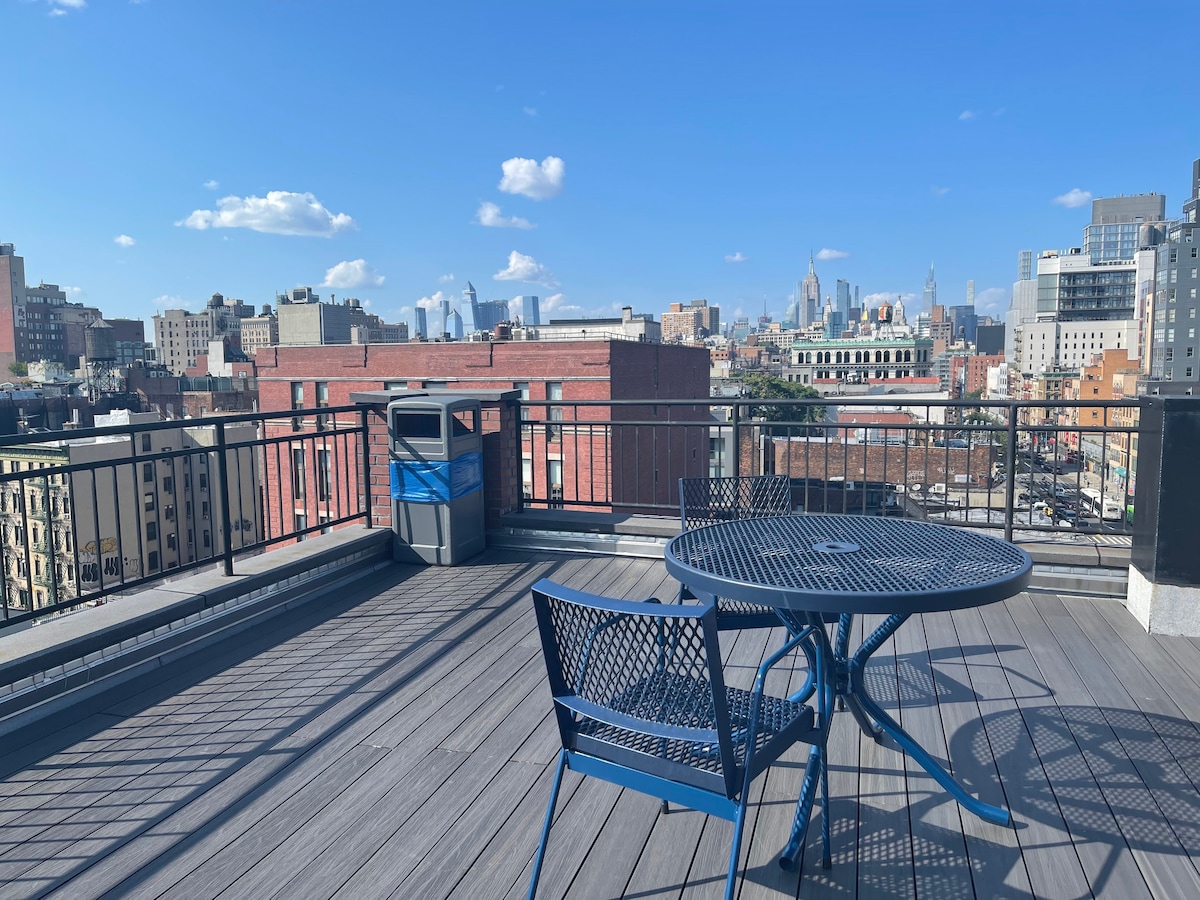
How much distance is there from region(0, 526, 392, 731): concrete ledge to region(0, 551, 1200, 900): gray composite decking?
0.12 m

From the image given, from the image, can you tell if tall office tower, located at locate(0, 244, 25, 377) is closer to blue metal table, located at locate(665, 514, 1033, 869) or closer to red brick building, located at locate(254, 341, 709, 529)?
red brick building, located at locate(254, 341, 709, 529)

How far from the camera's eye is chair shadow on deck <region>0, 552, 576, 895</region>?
2158mm

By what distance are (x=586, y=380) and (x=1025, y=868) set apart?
3366 centimetres

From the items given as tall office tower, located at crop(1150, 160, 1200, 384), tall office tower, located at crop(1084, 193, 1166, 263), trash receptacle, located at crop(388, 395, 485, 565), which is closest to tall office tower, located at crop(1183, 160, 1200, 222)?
tall office tower, located at crop(1150, 160, 1200, 384)

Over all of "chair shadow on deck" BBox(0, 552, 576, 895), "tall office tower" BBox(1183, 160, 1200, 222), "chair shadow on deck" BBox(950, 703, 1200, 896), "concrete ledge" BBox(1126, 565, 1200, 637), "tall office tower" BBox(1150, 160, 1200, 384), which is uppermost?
"tall office tower" BBox(1183, 160, 1200, 222)

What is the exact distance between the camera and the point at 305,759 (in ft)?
8.59

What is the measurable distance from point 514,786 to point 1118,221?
225 m

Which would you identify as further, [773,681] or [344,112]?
[344,112]

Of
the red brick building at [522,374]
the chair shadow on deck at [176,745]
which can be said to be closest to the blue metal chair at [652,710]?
the chair shadow on deck at [176,745]

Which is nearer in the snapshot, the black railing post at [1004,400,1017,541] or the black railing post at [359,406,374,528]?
the black railing post at [1004,400,1017,541]

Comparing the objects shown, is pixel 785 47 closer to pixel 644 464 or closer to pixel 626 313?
pixel 644 464

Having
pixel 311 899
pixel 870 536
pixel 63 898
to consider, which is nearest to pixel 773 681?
pixel 870 536

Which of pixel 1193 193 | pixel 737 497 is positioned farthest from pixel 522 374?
pixel 1193 193

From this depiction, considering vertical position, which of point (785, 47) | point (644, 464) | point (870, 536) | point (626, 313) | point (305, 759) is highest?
point (785, 47)
